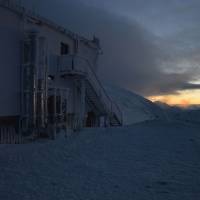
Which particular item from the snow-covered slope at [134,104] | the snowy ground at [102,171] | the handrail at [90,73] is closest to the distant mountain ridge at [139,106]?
the snow-covered slope at [134,104]

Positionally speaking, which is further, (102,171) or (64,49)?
(64,49)

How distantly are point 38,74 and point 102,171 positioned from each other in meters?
11.9

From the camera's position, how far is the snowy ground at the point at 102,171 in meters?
8.70

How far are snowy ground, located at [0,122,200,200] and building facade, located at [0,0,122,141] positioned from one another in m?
4.60

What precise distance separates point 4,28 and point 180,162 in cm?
1255

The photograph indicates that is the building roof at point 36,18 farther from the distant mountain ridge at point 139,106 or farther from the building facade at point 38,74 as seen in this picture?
the distant mountain ridge at point 139,106

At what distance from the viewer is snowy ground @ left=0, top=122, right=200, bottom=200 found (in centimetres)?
870

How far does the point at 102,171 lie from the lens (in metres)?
11.2

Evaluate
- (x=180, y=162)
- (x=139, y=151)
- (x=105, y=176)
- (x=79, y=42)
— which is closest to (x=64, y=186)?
(x=105, y=176)

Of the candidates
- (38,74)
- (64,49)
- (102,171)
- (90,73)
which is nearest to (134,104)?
(90,73)

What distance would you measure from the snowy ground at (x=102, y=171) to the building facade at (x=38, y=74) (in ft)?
15.1

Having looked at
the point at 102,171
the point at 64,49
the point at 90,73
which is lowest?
the point at 102,171

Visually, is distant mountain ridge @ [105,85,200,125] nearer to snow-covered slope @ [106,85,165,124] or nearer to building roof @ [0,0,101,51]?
snow-covered slope @ [106,85,165,124]

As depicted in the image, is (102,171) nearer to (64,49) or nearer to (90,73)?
(64,49)
